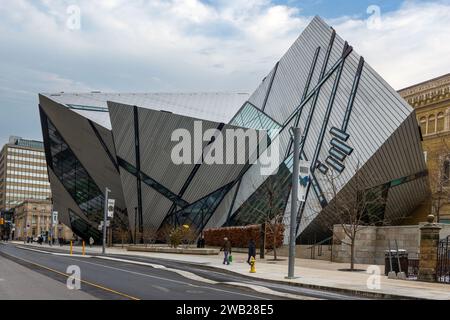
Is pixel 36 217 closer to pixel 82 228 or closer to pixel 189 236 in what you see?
pixel 82 228

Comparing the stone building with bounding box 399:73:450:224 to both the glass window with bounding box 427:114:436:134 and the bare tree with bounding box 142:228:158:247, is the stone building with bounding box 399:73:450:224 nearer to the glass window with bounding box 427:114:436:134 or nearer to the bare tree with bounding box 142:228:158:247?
the glass window with bounding box 427:114:436:134

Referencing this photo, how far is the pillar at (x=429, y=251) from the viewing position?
22.3m

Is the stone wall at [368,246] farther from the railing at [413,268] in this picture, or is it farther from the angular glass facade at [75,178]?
the angular glass facade at [75,178]

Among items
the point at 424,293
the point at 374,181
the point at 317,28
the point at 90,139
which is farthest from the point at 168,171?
the point at 424,293

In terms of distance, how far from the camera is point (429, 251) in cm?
2236

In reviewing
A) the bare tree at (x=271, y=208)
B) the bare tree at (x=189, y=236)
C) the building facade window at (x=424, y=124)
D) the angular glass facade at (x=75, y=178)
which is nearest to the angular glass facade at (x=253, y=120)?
the bare tree at (x=271, y=208)

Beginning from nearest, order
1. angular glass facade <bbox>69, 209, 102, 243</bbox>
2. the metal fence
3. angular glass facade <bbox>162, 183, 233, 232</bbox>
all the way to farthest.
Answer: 1. the metal fence
2. angular glass facade <bbox>162, 183, 233, 232</bbox>
3. angular glass facade <bbox>69, 209, 102, 243</bbox>

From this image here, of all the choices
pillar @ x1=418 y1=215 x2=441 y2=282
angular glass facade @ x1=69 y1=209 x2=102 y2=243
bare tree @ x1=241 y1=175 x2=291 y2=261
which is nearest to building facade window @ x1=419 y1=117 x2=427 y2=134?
bare tree @ x1=241 y1=175 x2=291 y2=261

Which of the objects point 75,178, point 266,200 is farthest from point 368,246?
point 75,178

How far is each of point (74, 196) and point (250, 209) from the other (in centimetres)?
3847

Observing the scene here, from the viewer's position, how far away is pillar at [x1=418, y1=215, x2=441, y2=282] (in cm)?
2227

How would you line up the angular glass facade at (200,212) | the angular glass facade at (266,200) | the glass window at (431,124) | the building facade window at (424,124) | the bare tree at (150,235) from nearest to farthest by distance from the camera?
the angular glass facade at (266,200) → the angular glass facade at (200,212) → the glass window at (431,124) → the building facade window at (424,124) → the bare tree at (150,235)

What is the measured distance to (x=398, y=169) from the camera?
145ft
